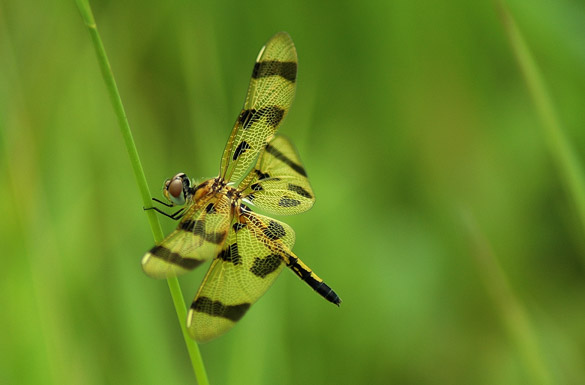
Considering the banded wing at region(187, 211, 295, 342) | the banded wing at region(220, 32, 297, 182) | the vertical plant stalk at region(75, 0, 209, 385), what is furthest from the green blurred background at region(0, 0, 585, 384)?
the vertical plant stalk at region(75, 0, 209, 385)

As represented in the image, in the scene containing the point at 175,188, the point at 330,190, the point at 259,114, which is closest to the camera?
the point at 175,188

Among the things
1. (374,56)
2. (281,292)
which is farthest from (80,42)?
(281,292)

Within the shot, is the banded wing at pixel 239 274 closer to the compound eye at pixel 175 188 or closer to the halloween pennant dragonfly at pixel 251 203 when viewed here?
the halloween pennant dragonfly at pixel 251 203

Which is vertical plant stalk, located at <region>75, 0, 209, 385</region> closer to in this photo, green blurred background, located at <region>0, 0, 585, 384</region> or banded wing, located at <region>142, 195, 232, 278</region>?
banded wing, located at <region>142, 195, 232, 278</region>

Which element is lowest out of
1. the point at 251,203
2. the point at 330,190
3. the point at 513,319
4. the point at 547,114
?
the point at 513,319

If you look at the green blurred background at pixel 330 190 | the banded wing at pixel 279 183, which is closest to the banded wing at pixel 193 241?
the banded wing at pixel 279 183

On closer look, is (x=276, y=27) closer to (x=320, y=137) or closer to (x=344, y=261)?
(x=320, y=137)

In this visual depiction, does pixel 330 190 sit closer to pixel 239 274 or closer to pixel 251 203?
pixel 251 203

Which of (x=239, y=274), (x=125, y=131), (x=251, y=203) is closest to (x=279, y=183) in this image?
(x=251, y=203)
